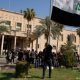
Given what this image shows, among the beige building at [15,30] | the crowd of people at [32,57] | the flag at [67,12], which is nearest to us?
→ the flag at [67,12]

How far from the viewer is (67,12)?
511cm

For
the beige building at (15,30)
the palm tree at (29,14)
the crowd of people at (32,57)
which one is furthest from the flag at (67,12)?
the palm tree at (29,14)

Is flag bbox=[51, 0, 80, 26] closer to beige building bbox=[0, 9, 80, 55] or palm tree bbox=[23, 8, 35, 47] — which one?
beige building bbox=[0, 9, 80, 55]

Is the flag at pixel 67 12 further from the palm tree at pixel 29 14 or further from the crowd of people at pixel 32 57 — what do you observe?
the palm tree at pixel 29 14

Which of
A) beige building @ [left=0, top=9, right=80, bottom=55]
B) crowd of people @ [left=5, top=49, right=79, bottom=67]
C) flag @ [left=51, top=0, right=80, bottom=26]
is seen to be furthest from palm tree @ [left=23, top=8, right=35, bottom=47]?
flag @ [left=51, top=0, right=80, bottom=26]

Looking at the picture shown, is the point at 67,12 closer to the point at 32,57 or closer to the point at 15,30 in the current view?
the point at 32,57

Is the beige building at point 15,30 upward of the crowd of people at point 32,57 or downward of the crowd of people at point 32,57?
upward

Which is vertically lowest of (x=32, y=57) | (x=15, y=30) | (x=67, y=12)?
(x=32, y=57)

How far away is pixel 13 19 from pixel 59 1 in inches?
2062

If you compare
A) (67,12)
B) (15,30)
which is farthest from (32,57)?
(15,30)

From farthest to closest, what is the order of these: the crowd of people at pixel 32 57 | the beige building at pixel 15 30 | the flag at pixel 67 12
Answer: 1. the beige building at pixel 15 30
2. the crowd of people at pixel 32 57
3. the flag at pixel 67 12

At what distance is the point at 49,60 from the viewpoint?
41.0 ft

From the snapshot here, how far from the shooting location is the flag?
16.2ft

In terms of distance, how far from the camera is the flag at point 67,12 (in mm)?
4939
